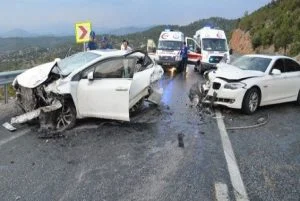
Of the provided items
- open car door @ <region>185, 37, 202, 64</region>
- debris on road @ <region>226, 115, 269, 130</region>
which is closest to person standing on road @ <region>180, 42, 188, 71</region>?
open car door @ <region>185, 37, 202, 64</region>

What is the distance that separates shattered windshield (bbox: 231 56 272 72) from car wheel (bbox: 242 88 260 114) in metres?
0.90

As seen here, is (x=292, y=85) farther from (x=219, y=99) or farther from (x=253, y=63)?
(x=219, y=99)

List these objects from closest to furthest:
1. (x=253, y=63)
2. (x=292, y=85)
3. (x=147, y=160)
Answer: (x=147, y=160) < (x=253, y=63) < (x=292, y=85)

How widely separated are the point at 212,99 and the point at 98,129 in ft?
12.5

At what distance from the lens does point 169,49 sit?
26.3 meters

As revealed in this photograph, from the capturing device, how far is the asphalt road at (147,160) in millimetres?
5922

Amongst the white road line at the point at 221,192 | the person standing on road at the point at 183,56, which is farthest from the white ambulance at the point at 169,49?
the white road line at the point at 221,192

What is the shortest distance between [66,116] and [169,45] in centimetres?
1796

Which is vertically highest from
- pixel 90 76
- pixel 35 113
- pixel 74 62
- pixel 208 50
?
pixel 74 62

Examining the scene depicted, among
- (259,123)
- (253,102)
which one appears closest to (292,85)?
(253,102)

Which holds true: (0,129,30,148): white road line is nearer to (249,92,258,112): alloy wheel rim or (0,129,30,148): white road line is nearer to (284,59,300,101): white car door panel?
(249,92,258,112): alloy wheel rim

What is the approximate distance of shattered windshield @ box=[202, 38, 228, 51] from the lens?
2472 centimetres

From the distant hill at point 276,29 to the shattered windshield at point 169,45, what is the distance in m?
12.1

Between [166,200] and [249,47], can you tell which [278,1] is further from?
[166,200]
